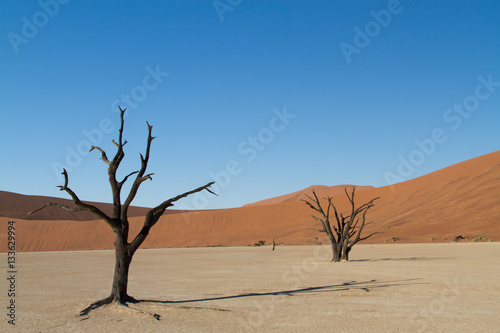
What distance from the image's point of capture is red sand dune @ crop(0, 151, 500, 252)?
4062 centimetres

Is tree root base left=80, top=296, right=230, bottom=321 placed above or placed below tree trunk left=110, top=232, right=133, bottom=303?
below

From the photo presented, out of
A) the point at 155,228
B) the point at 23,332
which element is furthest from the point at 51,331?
the point at 155,228

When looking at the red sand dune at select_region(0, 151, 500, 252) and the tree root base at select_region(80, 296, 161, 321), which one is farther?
the red sand dune at select_region(0, 151, 500, 252)

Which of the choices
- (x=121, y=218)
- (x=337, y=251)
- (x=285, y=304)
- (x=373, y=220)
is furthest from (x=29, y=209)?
(x=285, y=304)

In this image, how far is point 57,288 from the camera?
12.3m

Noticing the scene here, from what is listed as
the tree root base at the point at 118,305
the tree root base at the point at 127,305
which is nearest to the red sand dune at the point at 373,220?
the tree root base at the point at 127,305

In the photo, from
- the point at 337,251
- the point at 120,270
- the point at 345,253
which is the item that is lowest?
the point at 345,253

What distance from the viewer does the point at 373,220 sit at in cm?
5222

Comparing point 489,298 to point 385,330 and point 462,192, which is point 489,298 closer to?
point 385,330

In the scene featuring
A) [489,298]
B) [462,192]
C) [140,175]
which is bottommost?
[489,298]

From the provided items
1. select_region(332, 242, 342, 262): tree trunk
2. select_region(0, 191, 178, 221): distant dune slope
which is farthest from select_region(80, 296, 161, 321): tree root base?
select_region(0, 191, 178, 221): distant dune slope

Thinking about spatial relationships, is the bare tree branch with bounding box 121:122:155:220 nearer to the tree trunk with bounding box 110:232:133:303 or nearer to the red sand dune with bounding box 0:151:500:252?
the tree trunk with bounding box 110:232:133:303

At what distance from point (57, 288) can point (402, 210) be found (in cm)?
4626

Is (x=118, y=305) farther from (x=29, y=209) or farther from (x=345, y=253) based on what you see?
(x=29, y=209)
